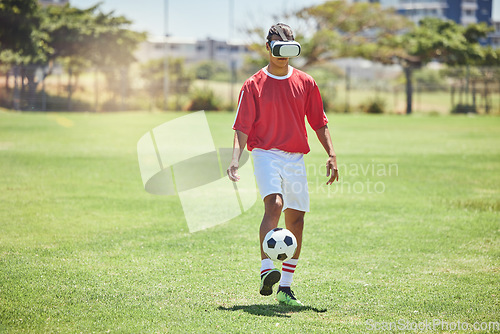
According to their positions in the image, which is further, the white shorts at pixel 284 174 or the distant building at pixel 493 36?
the distant building at pixel 493 36

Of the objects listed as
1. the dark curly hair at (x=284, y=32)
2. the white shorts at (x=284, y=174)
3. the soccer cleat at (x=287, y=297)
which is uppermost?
the dark curly hair at (x=284, y=32)

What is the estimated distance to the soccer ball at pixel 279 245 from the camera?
4660 mm

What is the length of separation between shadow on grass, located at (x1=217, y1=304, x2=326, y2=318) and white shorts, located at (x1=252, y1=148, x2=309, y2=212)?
2.74 feet

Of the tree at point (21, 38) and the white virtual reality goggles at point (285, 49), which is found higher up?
the tree at point (21, 38)

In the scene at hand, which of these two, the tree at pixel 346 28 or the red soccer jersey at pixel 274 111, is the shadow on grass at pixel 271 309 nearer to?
the red soccer jersey at pixel 274 111

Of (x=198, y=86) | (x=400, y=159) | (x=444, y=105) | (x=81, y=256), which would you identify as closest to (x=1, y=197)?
(x=81, y=256)

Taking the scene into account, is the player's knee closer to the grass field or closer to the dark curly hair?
the grass field

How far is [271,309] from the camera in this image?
4.69 m

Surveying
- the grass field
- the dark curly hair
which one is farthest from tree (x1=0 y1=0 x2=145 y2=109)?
the dark curly hair

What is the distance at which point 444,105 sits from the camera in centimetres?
4097

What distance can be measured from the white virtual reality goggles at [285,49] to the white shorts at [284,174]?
81cm

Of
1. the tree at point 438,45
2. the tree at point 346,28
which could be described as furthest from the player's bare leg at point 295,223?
the tree at point 346,28

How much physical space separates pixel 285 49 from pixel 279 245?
1595 millimetres

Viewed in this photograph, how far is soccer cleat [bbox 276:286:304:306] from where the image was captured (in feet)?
15.6
